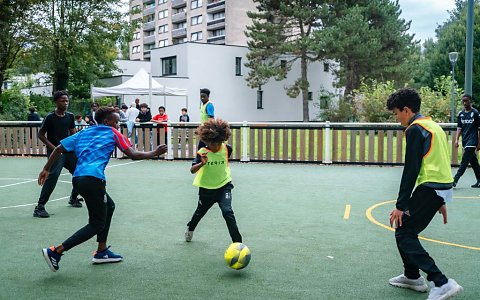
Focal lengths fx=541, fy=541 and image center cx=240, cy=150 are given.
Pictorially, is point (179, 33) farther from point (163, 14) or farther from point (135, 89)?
point (135, 89)

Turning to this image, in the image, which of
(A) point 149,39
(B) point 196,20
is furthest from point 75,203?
(A) point 149,39

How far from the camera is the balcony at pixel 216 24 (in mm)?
75312

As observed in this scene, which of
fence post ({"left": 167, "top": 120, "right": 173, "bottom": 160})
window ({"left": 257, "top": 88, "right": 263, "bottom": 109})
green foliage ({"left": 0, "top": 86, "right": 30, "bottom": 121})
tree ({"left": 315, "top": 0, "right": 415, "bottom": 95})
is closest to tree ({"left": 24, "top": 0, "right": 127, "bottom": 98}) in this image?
green foliage ({"left": 0, "top": 86, "right": 30, "bottom": 121})

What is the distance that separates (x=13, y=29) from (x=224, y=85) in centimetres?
1896

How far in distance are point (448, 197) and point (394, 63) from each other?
145 feet

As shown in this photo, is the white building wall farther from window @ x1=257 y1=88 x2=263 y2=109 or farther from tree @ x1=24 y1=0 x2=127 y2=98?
tree @ x1=24 y1=0 x2=127 y2=98

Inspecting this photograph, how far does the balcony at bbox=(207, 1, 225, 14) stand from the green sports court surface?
219ft

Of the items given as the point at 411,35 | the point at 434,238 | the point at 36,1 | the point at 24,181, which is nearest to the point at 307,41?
the point at 411,35

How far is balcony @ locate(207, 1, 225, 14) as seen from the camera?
7488 cm

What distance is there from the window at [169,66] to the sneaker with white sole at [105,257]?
3733 cm

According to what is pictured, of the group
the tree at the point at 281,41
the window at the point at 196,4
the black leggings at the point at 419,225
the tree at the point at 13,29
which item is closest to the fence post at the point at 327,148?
the black leggings at the point at 419,225

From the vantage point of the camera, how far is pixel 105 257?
5531 mm

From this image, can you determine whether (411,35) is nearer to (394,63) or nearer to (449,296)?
(394,63)

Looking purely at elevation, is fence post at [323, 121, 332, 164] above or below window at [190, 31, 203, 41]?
below
